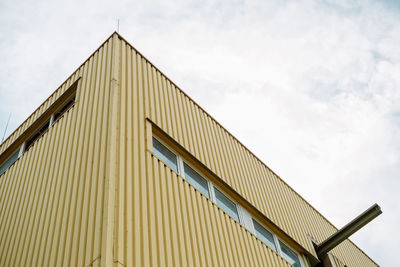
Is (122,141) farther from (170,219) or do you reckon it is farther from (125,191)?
(170,219)

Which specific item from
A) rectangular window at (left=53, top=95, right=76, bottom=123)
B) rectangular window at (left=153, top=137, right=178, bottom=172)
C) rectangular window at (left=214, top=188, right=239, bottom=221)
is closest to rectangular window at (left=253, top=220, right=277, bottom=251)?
rectangular window at (left=214, top=188, right=239, bottom=221)

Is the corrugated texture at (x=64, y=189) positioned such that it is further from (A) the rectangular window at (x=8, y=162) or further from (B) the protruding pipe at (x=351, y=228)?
(B) the protruding pipe at (x=351, y=228)

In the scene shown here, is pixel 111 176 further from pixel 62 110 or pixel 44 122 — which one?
pixel 44 122

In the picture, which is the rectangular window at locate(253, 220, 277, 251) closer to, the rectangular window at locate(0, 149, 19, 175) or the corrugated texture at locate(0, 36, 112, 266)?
the corrugated texture at locate(0, 36, 112, 266)

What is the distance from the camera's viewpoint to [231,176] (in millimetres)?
10047

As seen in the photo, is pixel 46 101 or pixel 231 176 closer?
pixel 231 176

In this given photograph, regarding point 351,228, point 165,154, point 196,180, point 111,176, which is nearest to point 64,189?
point 111,176

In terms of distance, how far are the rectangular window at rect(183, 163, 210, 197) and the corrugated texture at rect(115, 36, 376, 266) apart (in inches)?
15.9

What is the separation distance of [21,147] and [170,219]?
596cm

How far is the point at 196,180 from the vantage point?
874cm

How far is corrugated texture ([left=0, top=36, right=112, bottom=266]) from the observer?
18.8 ft

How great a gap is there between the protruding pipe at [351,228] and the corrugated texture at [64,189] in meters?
7.18

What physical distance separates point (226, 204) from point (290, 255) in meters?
2.61

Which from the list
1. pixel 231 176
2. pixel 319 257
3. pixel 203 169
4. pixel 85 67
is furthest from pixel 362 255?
pixel 85 67
